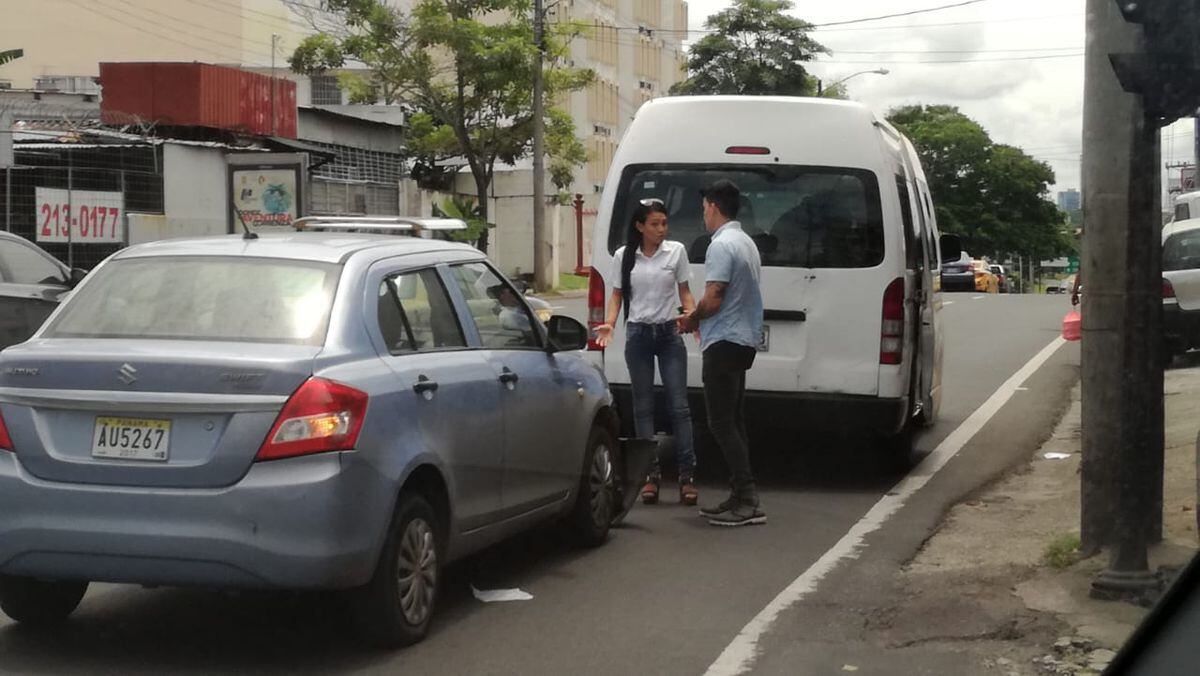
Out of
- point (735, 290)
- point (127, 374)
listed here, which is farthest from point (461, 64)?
point (127, 374)

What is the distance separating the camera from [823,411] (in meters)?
10.4

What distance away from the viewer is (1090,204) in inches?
287

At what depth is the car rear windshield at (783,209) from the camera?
10.4m

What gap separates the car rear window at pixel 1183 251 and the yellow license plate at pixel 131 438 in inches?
510

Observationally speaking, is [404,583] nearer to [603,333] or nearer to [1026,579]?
[1026,579]

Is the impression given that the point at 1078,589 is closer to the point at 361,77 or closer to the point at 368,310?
the point at 368,310

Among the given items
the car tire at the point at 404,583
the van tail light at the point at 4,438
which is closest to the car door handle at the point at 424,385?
the car tire at the point at 404,583

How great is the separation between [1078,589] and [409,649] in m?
2.87

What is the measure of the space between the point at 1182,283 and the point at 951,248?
7.50 feet

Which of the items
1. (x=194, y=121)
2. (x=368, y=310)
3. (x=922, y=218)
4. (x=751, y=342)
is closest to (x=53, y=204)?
(x=194, y=121)

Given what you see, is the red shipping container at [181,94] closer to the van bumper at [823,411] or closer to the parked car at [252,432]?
the van bumper at [823,411]

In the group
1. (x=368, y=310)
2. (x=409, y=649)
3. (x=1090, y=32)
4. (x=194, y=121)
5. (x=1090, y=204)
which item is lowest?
(x=409, y=649)

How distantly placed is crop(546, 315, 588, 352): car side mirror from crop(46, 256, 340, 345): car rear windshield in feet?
6.24

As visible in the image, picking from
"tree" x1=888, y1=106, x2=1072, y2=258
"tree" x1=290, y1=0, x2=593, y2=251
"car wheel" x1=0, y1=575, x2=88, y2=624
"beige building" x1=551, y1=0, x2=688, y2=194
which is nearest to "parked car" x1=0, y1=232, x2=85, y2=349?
"car wheel" x1=0, y1=575, x2=88, y2=624
